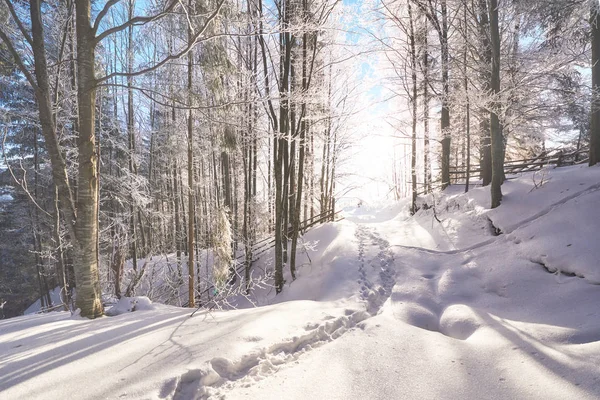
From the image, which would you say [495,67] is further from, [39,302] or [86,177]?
[39,302]

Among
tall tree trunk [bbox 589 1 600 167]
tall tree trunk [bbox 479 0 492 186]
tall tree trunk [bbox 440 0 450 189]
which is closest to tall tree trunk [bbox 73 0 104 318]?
tall tree trunk [bbox 479 0 492 186]

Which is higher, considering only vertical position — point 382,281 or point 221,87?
point 221,87

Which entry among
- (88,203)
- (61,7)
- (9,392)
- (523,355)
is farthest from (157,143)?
(523,355)

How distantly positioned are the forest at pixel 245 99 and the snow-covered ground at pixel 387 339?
146cm

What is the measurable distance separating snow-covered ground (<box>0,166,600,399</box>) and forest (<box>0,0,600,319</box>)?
4.80ft

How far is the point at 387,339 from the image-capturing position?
3205 millimetres

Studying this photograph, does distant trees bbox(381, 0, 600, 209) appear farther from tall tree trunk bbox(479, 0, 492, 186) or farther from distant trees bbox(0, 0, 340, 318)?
distant trees bbox(0, 0, 340, 318)

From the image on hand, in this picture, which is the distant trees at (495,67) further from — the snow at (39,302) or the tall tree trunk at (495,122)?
the snow at (39,302)

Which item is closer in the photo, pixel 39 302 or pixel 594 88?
pixel 594 88

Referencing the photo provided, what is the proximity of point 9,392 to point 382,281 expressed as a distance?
18.3 feet

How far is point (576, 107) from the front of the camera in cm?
990

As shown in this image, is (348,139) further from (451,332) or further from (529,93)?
(451,332)

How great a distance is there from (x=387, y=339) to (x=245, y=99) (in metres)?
6.71

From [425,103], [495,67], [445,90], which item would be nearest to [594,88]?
[495,67]
